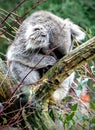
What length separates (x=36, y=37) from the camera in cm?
538

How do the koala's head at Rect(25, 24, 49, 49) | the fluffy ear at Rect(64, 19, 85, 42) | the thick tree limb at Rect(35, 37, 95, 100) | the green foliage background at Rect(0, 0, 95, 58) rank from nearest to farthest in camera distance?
the thick tree limb at Rect(35, 37, 95, 100) < the koala's head at Rect(25, 24, 49, 49) < the fluffy ear at Rect(64, 19, 85, 42) < the green foliage background at Rect(0, 0, 95, 58)

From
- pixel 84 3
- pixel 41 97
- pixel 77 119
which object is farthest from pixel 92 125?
pixel 84 3

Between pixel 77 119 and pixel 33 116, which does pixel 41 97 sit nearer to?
pixel 33 116

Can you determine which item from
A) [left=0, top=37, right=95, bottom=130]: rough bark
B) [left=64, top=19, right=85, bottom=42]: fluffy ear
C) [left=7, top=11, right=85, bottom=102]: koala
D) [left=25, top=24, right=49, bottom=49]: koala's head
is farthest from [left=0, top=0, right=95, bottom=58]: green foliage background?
[left=0, top=37, right=95, bottom=130]: rough bark

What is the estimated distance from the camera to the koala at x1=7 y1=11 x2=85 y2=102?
542 centimetres

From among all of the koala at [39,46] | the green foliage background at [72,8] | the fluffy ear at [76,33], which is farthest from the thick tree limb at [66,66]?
the green foliage background at [72,8]

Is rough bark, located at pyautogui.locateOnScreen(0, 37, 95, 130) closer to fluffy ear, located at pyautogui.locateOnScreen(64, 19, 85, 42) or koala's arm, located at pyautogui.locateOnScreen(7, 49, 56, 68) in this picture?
koala's arm, located at pyautogui.locateOnScreen(7, 49, 56, 68)

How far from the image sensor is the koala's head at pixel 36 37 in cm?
534

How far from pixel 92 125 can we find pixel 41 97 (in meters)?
0.61

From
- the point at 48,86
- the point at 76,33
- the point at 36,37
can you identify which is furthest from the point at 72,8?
the point at 48,86

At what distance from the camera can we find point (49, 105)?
15.7 ft

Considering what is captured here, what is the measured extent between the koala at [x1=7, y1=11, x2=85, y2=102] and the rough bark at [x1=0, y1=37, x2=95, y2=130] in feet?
2.89

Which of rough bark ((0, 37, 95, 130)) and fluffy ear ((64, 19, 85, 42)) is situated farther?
fluffy ear ((64, 19, 85, 42))

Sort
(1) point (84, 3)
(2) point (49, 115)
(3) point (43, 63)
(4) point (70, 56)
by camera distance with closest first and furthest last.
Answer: (4) point (70, 56) → (2) point (49, 115) → (3) point (43, 63) → (1) point (84, 3)
